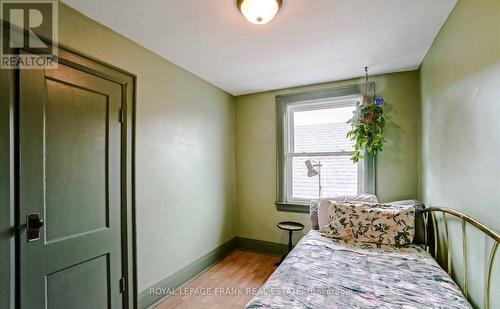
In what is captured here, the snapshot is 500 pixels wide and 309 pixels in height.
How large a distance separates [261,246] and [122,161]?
2.24 m

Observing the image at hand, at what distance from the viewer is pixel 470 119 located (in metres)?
1.37

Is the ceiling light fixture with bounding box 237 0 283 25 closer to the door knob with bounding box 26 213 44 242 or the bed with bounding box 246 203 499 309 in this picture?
the bed with bounding box 246 203 499 309

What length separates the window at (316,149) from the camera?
114 inches

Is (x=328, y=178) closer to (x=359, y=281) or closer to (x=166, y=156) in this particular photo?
(x=359, y=281)

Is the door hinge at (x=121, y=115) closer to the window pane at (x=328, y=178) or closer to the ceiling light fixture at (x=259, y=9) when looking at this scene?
the ceiling light fixture at (x=259, y=9)

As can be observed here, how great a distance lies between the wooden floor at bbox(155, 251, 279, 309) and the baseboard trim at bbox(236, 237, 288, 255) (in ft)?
0.29

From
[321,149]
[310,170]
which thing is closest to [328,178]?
[310,170]

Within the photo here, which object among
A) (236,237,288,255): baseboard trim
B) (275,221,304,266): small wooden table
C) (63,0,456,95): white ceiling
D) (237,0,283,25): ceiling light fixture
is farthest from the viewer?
(236,237,288,255): baseboard trim

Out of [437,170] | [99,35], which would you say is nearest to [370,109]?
[437,170]

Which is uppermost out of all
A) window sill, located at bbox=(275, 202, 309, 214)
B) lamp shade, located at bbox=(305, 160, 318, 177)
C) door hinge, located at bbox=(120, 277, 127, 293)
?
lamp shade, located at bbox=(305, 160, 318, 177)

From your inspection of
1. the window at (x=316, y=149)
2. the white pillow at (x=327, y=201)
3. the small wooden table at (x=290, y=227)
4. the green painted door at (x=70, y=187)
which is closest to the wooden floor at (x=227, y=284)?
the small wooden table at (x=290, y=227)

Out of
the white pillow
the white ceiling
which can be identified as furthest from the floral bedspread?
the white ceiling

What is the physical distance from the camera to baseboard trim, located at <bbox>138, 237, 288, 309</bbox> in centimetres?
210

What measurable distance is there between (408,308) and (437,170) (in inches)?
49.5
